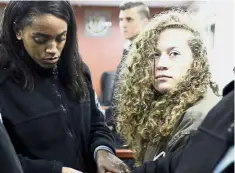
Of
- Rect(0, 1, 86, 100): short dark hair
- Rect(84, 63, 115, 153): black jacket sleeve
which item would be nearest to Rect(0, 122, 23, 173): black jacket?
Rect(0, 1, 86, 100): short dark hair

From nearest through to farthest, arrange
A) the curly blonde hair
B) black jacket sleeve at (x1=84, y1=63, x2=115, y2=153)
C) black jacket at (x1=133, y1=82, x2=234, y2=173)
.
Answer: black jacket at (x1=133, y1=82, x2=234, y2=173)
the curly blonde hair
black jacket sleeve at (x1=84, y1=63, x2=115, y2=153)

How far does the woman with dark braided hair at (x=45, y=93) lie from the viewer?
1.29 metres

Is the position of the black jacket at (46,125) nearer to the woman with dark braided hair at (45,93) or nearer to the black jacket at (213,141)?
the woman with dark braided hair at (45,93)

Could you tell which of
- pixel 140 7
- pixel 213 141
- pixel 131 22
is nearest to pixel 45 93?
pixel 213 141

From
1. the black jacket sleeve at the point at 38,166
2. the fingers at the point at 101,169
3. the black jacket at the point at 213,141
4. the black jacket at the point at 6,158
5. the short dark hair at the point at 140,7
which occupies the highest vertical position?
the short dark hair at the point at 140,7

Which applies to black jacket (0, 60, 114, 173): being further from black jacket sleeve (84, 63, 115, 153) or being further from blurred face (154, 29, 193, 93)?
blurred face (154, 29, 193, 93)

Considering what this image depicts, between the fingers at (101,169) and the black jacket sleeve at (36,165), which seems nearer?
the black jacket sleeve at (36,165)

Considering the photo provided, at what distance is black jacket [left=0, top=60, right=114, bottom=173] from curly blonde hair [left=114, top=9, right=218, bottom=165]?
170mm

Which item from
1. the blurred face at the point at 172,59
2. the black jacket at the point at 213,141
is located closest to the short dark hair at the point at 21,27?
the blurred face at the point at 172,59

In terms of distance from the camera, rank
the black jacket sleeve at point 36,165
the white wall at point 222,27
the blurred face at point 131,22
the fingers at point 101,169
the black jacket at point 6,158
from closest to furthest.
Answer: the black jacket at point 6,158
the black jacket sleeve at point 36,165
the fingers at point 101,169
the white wall at point 222,27
the blurred face at point 131,22

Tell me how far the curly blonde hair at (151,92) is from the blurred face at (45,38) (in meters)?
0.28

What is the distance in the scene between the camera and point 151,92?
1.26 m

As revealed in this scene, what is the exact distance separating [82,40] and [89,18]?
42 centimetres

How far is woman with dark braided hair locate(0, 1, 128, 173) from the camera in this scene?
1.29m
